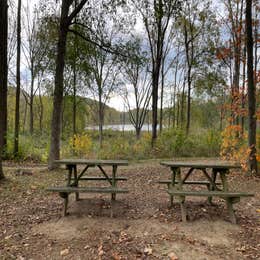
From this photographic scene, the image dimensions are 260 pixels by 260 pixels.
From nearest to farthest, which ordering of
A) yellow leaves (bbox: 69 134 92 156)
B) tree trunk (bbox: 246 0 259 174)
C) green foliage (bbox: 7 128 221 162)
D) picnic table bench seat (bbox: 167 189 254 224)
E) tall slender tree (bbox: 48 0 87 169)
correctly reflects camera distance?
picnic table bench seat (bbox: 167 189 254 224) < tree trunk (bbox: 246 0 259 174) < tall slender tree (bbox: 48 0 87 169) < green foliage (bbox: 7 128 221 162) < yellow leaves (bbox: 69 134 92 156)

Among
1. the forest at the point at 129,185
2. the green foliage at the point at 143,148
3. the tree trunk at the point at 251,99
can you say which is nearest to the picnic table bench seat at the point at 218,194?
the forest at the point at 129,185

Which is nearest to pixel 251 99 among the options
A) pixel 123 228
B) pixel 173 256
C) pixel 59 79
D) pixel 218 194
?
pixel 218 194

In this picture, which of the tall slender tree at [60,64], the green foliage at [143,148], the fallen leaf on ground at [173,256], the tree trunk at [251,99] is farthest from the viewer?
the green foliage at [143,148]

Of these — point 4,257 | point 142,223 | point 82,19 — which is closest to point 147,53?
point 82,19

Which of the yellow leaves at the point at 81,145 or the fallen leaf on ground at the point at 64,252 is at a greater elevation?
the yellow leaves at the point at 81,145

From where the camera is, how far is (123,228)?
3.08 m

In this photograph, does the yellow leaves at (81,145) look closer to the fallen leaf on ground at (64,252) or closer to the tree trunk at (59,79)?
the tree trunk at (59,79)

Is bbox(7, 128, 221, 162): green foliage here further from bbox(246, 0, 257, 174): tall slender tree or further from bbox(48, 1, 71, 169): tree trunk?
bbox(246, 0, 257, 174): tall slender tree

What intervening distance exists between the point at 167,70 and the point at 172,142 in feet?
30.1

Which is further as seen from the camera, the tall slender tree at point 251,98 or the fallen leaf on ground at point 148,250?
the tall slender tree at point 251,98

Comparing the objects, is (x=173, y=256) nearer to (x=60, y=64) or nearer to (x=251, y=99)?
(x=251, y=99)

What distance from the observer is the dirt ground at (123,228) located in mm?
2500

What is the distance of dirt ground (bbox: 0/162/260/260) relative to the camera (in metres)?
2.50

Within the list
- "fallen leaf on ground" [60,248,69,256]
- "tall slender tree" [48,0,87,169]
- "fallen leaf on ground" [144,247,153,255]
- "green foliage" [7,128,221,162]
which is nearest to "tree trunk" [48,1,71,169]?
"tall slender tree" [48,0,87,169]
